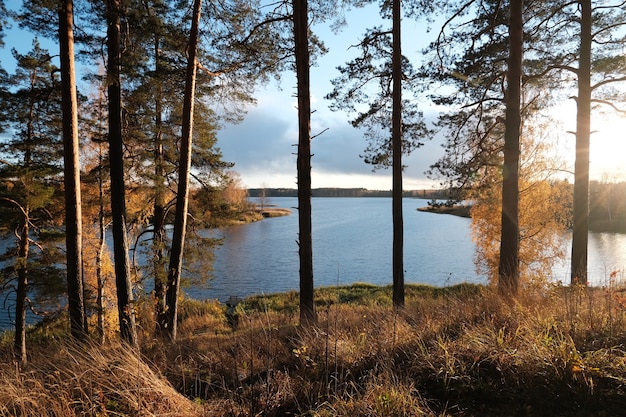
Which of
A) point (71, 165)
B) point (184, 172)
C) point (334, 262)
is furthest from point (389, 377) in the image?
point (334, 262)

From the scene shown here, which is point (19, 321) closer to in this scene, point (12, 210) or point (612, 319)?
point (12, 210)

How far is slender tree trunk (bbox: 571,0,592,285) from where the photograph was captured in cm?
873

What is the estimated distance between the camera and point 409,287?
64.7ft

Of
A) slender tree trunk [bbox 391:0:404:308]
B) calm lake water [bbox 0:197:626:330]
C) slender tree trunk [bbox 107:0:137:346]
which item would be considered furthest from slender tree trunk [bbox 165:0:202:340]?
calm lake water [bbox 0:197:626:330]

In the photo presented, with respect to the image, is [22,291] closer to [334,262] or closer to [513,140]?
[513,140]

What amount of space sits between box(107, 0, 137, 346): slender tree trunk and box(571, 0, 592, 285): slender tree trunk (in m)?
10.2

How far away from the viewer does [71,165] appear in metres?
6.61

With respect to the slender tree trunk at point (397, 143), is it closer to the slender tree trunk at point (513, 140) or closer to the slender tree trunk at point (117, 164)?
the slender tree trunk at point (513, 140)

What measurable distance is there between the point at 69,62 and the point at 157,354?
219 inches

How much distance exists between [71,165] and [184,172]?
2373 millimetres

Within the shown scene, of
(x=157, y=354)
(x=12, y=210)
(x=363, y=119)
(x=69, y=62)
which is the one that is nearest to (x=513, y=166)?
(x=363, y=119)

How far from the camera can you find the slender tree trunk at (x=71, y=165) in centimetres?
648

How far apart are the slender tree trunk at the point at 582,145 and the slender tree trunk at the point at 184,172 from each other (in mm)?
9218

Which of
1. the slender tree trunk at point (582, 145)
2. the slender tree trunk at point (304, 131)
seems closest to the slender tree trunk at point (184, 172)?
the slender tree trunk at point (304, 131)
